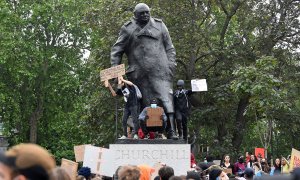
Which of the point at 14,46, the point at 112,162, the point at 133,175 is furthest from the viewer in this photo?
the point at 14,46

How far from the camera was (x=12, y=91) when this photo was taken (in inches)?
1609

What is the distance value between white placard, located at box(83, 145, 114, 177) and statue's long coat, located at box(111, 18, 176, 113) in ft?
5.71

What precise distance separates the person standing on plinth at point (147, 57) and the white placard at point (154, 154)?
617 millimetres

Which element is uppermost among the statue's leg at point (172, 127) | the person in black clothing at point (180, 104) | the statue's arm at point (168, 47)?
the statue's arm at point (168, 47)

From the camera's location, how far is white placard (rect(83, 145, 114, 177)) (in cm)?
1259

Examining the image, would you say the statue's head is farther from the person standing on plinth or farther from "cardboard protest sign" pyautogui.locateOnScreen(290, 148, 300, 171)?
"cardboard protest sign" pyautogui.locateOnScreen(290, 148, 300, 171)

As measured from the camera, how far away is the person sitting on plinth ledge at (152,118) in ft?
44.9

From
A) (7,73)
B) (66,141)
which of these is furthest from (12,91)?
(66,141)

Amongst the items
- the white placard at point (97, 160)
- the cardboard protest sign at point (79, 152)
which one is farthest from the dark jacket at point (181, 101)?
the white placard at point (97, 160)

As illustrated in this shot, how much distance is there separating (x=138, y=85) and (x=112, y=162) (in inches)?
70.7

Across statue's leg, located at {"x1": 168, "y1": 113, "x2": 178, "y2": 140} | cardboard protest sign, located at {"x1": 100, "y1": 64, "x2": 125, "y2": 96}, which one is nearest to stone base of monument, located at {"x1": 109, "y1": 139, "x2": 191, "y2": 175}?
statue's leg, located at {"x1": 168, "y1": 113, "x2": 178, "y2": 140}

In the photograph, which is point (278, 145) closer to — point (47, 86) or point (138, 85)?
point (47, 86)

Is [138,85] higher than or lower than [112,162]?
higher

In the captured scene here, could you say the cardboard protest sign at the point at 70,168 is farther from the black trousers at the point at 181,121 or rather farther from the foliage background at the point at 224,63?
the foliage background at the point at 224,63
